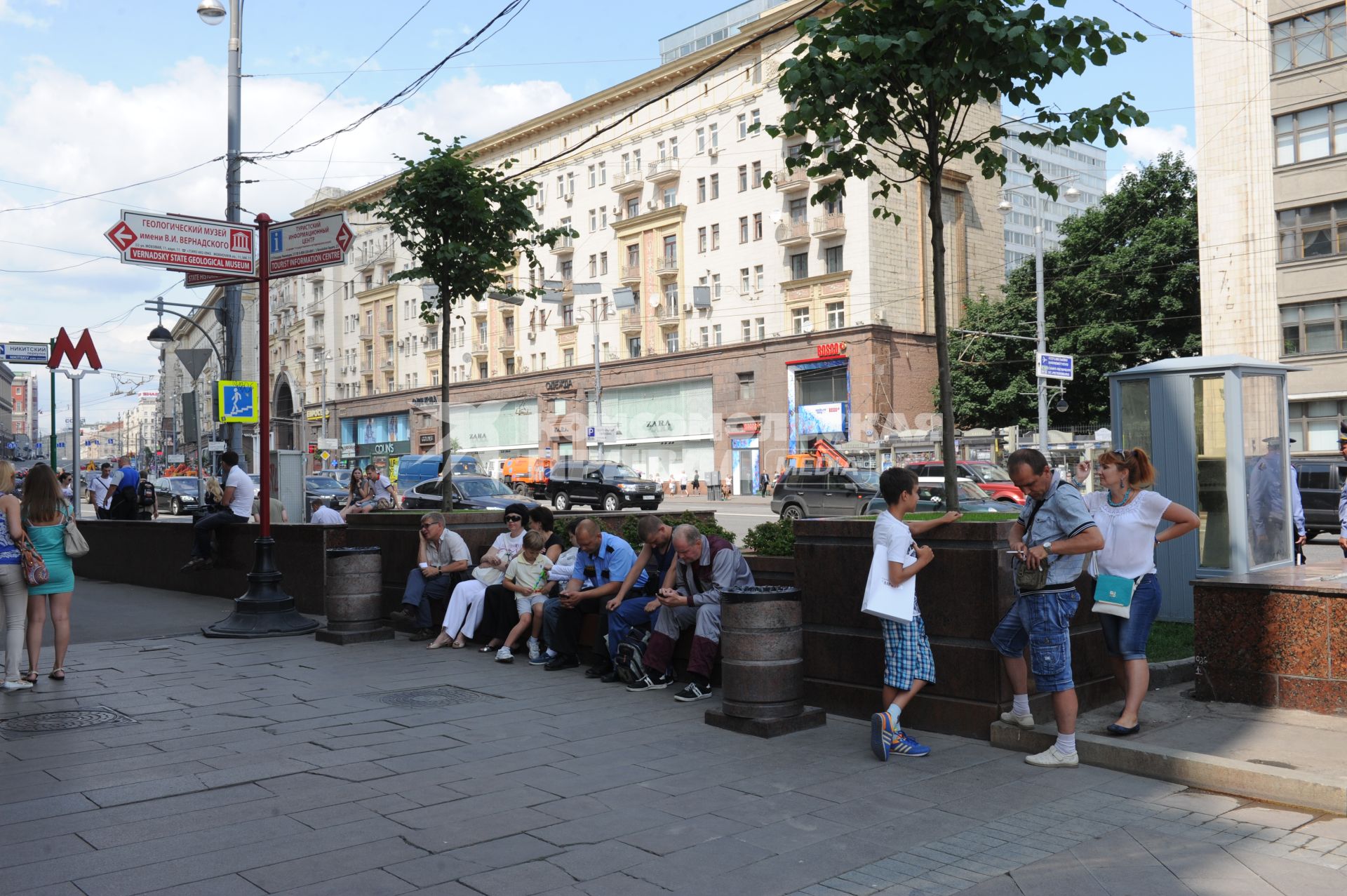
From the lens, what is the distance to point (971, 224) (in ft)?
169

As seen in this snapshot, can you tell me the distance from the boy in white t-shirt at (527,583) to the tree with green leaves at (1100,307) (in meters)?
36.8

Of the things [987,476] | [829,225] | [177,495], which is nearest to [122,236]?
[987,476]

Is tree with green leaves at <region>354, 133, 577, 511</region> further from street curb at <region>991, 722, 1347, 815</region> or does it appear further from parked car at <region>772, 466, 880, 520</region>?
parked car at <region>772, 466, 880, 520</region>

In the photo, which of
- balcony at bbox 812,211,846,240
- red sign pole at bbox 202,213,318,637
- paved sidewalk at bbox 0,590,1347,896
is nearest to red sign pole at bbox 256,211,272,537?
Answer: red sign pole at bbox 202,213,318,637

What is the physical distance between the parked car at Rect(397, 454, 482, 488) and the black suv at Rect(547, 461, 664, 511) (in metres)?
3.06

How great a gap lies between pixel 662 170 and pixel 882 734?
51.9 metres

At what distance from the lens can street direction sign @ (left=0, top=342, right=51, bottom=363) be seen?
19.7 meters

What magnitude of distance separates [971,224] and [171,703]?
4808cm

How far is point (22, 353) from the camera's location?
19.8 m

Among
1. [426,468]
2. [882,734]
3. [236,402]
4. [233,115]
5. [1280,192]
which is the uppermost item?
[1280,192]

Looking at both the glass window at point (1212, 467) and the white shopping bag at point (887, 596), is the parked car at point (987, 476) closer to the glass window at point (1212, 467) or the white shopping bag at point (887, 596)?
the glass window at point (1212, 467)

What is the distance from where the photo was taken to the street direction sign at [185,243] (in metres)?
10.9

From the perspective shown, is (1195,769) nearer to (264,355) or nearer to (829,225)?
(264,355)

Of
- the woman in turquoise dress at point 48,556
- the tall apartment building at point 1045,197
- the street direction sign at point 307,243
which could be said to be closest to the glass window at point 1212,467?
the street direction sign at point 307,243
